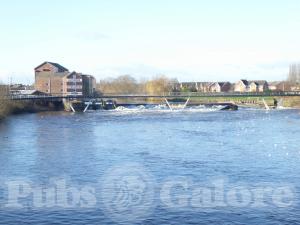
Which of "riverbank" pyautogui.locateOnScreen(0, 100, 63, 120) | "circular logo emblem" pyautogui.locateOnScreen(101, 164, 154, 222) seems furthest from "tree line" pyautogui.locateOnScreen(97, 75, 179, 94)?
"circular logo emblem" pyautogui.locateOnScreen(101, 164, 154, 222)

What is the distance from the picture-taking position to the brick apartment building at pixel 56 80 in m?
131

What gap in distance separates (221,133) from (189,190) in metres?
26.9

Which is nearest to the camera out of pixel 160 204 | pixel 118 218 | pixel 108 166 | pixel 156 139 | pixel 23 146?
pixel 118 218

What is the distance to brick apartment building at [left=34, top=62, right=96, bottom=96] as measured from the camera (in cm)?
13125

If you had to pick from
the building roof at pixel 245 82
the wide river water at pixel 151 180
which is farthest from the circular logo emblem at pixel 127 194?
the building roof at pixel 245 82

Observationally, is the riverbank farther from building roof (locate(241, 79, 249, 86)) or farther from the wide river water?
building roof (locate(241, 79, 249, 86))

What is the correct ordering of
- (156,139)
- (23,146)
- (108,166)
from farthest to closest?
(156,139) → (23,146) → (108,166)

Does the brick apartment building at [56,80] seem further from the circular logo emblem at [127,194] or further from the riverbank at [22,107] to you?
the circular logo emblem at [127,194]

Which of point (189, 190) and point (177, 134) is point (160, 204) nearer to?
point (189, 190)

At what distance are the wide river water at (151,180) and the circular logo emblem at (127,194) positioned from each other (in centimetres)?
4

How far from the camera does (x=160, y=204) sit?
72.5 feet

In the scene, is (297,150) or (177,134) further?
(177,134)

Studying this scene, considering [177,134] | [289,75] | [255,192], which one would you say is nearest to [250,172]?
[255,192]

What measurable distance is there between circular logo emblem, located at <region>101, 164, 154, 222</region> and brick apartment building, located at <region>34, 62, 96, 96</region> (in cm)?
10271
